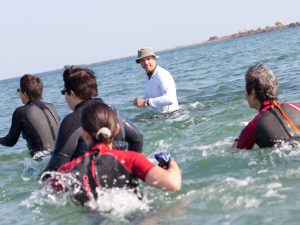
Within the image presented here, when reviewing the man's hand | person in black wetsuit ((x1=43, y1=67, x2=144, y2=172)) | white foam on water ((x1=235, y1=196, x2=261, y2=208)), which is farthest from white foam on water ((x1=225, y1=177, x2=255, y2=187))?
the man's hand

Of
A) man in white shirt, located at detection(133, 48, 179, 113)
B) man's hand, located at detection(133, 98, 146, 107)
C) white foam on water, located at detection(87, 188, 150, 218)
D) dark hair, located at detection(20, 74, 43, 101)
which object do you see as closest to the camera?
white foam on water, located at detection(87, 188, 150, 218)

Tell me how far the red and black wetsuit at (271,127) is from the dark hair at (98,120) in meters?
2.10

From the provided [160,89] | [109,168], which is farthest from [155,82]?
A: [109,168]

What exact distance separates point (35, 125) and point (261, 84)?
3558mm

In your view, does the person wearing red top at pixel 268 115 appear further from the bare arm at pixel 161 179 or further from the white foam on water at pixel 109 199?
the bare arm at pixel 161 179

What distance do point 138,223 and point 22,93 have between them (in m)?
3.85

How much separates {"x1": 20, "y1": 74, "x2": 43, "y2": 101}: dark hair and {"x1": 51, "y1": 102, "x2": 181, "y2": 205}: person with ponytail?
3.20 metres

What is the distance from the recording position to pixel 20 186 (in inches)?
295

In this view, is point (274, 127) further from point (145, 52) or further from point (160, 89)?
point (160, 89)

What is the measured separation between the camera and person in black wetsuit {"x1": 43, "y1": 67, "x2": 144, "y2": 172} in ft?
17.2

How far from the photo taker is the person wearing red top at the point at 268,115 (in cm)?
595

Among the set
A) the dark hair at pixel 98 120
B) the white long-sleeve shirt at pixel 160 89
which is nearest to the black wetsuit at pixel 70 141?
the dark hair at pixel 98 120

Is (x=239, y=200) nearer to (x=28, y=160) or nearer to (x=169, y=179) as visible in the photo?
(x=169, y=179)

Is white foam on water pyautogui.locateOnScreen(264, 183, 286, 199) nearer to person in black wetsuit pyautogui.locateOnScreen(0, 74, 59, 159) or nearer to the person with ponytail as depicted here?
the person with ponytail
